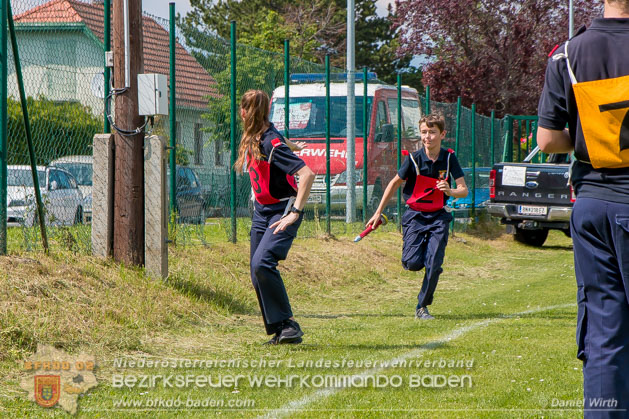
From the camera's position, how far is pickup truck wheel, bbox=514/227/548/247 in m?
18.0

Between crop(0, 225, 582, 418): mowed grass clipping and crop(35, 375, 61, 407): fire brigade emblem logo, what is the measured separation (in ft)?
0.30

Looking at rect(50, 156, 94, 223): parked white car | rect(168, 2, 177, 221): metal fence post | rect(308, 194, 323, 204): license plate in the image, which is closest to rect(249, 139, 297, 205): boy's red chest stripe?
rect(50, 156, 94, 223): parked white car

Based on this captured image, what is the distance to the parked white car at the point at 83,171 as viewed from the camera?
8609 millimetres

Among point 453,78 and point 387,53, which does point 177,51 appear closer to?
point 453,78

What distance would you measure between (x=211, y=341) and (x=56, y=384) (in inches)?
75.6

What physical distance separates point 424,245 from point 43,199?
3.75 m

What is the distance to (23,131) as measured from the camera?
310 inches

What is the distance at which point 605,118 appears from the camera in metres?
3.45

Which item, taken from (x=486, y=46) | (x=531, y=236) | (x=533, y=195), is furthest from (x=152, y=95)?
(x=486, y=46)

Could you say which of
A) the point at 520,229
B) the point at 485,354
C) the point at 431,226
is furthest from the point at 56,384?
the point at 520,229

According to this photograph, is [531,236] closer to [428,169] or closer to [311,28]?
[428,169]

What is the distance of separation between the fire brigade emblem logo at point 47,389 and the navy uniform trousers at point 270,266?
1753 millimetres

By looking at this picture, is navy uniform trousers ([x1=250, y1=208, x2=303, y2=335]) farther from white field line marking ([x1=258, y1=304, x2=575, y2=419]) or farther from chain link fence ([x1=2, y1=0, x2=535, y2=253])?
chain link fence ([x1=2, y1=0, x2=535, y2=253])

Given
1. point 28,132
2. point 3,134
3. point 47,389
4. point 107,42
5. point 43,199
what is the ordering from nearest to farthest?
point 47,389, point 3,134, point 28,132, point 43,199, point 107,42
